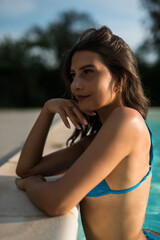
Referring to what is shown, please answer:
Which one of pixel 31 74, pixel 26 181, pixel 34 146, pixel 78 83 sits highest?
pixel 78 83

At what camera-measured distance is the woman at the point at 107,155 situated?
132 cm

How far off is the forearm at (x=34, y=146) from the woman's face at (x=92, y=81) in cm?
49

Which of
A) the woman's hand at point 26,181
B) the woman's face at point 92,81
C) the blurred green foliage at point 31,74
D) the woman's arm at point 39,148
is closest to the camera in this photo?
the woman's face at point 92,81

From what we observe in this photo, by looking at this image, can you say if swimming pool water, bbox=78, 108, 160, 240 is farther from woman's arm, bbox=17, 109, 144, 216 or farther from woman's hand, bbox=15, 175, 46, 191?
woman's arm, bbox=17, 109, 144, 216

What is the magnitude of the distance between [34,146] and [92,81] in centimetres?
71

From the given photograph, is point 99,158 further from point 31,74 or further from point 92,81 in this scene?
point 31,74

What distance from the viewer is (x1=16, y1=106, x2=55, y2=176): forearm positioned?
1.97 metres

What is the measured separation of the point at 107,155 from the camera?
1301 mm

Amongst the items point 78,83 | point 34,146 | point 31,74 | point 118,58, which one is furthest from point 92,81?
point 31,74

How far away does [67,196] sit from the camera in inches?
52.8

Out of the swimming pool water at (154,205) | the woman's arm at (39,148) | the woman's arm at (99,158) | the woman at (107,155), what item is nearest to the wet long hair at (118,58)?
the woman at (107,155)

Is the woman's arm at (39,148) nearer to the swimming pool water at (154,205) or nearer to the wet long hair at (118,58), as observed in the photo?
the wet long hair at (118,58)

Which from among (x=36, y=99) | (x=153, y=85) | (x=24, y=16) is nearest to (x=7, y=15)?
(x=24, y=16)

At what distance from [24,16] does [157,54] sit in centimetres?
1256
